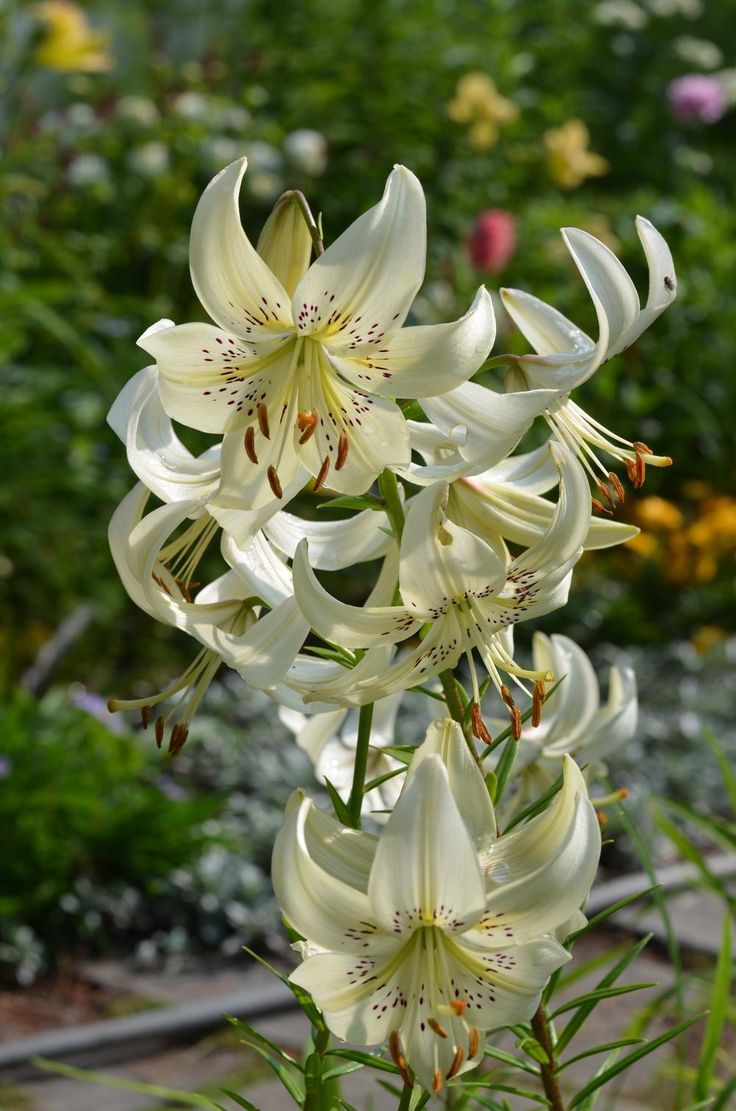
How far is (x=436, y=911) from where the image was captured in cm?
87

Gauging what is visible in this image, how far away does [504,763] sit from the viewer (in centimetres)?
114

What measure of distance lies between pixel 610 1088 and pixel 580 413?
1.67 meters

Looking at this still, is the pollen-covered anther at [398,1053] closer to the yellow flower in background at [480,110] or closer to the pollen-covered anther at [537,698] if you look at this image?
the pollen-covered anther at [537,698]

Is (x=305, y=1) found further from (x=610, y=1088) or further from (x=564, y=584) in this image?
(x=564, y=584)

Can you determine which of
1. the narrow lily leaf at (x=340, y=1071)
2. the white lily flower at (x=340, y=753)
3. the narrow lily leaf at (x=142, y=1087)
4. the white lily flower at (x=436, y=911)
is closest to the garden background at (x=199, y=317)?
Answer: the narrow lily leaf at (x=142, y=1087)

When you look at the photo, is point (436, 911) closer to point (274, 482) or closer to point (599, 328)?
point (274, 482)

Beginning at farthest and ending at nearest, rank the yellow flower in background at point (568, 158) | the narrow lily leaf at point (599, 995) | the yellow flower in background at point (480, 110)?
the yellow flower in background at point (568, 158) < the yellow flower in background at point (480, 110) < the narrow lily leaf at point (599, 995)

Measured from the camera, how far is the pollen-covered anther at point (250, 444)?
37.3 inches

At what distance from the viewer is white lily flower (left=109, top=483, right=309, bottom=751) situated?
0.95m

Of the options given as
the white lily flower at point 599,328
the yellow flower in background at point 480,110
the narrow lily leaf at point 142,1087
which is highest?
the yellow flower in background at point 480,110

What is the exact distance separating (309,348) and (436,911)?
0.40m

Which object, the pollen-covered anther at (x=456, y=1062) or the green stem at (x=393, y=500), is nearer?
the pollen-covered anther at (x=456, y=1062)

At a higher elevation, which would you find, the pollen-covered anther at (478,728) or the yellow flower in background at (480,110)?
the yellow flower in background at (480,110)

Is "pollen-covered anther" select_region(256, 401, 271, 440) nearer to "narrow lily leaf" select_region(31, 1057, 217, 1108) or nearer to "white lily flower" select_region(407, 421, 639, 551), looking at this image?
"white lily flower" select_region(407, 421, 639, 551)
